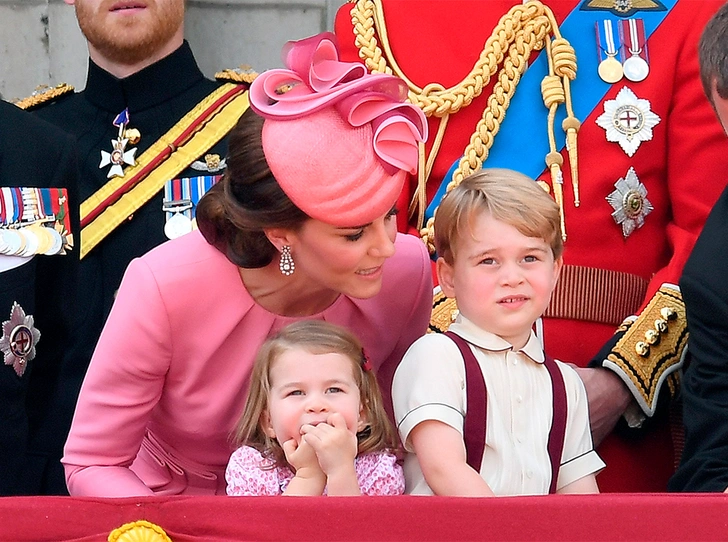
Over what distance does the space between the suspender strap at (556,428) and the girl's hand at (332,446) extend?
293 millimetres

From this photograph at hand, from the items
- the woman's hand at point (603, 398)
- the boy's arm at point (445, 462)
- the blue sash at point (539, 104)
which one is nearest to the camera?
the boy's arm at point (445, 462)

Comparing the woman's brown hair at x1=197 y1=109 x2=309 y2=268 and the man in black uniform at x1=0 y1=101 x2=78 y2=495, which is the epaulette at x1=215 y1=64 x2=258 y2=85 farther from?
the woman's brown hair at x1=197 y1=109 x2=309 y2=268

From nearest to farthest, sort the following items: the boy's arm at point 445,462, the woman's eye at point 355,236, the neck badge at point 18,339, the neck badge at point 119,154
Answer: the boy's arm at point 445,462, the woman's eye at point 355,236, the neck badge at point 18,339, the neck badge at point 119,154

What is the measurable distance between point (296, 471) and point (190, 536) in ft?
1.21

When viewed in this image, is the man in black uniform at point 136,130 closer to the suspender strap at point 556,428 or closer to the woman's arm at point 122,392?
the woman's arm at point 122,392

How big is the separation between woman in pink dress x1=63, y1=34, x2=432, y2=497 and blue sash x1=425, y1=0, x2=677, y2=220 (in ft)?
0.99

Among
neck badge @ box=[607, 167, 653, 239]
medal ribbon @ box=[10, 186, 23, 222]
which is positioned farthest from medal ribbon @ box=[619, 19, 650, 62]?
medal ribbon @ box=[10, 186, 23, 222]

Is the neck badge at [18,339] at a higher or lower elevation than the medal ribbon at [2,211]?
lower

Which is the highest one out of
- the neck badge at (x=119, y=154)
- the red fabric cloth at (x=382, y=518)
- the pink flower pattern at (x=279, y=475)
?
the red fabric cloth at (x=382, y=518)

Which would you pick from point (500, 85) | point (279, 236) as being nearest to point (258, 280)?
point (279, 236)

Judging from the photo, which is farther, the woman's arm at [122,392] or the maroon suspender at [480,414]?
the woman's arm at [122,392]

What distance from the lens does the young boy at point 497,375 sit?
74.6 inches

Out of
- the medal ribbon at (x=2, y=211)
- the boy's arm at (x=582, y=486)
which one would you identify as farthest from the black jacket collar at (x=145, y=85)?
the boy's arm at (x=582, y=486)

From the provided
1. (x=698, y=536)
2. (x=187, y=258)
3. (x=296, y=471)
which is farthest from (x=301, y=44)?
(x=698, y=536)
